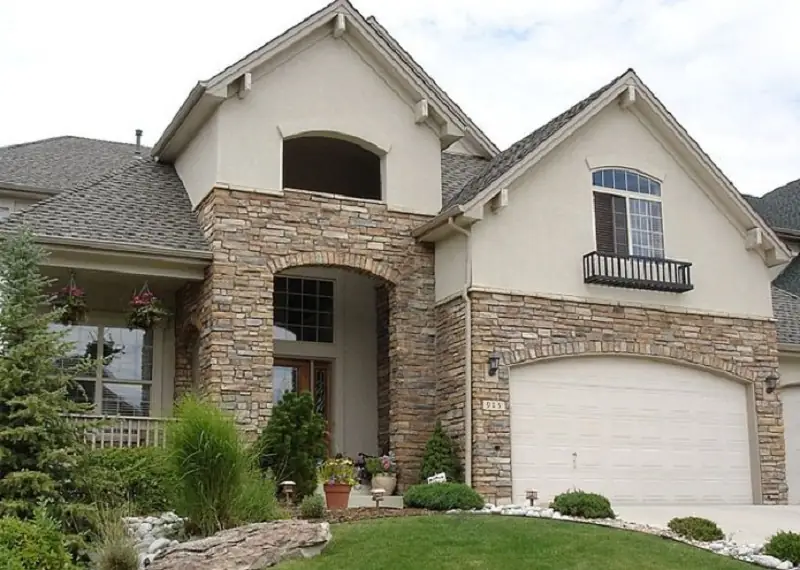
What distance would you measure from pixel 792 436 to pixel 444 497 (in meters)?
9.39

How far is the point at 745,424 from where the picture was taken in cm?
1895

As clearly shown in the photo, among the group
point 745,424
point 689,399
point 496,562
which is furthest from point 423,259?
point 496,562

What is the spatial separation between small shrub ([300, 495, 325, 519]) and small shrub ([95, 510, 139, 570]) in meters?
2.46

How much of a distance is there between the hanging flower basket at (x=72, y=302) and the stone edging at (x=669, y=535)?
20.9ft

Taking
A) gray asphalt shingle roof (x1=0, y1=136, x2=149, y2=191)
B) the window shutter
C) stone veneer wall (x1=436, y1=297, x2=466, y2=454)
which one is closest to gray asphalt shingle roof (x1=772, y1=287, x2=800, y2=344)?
the window shutter

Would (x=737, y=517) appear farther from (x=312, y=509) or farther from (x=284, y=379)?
(x=284, y=379)

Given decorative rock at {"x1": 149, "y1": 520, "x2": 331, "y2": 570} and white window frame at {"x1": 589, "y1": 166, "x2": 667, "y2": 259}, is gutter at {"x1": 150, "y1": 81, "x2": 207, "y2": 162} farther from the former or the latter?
decorative rock at {"x1": 149, "y1": 520, "x2": 331, "y2": 570}

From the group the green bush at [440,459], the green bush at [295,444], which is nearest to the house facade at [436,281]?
the green bush at [440,459]

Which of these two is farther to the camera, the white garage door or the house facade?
the white garage door

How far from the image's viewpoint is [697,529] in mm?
13156

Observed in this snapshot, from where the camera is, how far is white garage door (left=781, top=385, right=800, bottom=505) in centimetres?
2062

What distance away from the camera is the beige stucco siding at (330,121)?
17109 mm

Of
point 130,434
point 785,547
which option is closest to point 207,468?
point 130,434

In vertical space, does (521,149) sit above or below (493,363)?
above
